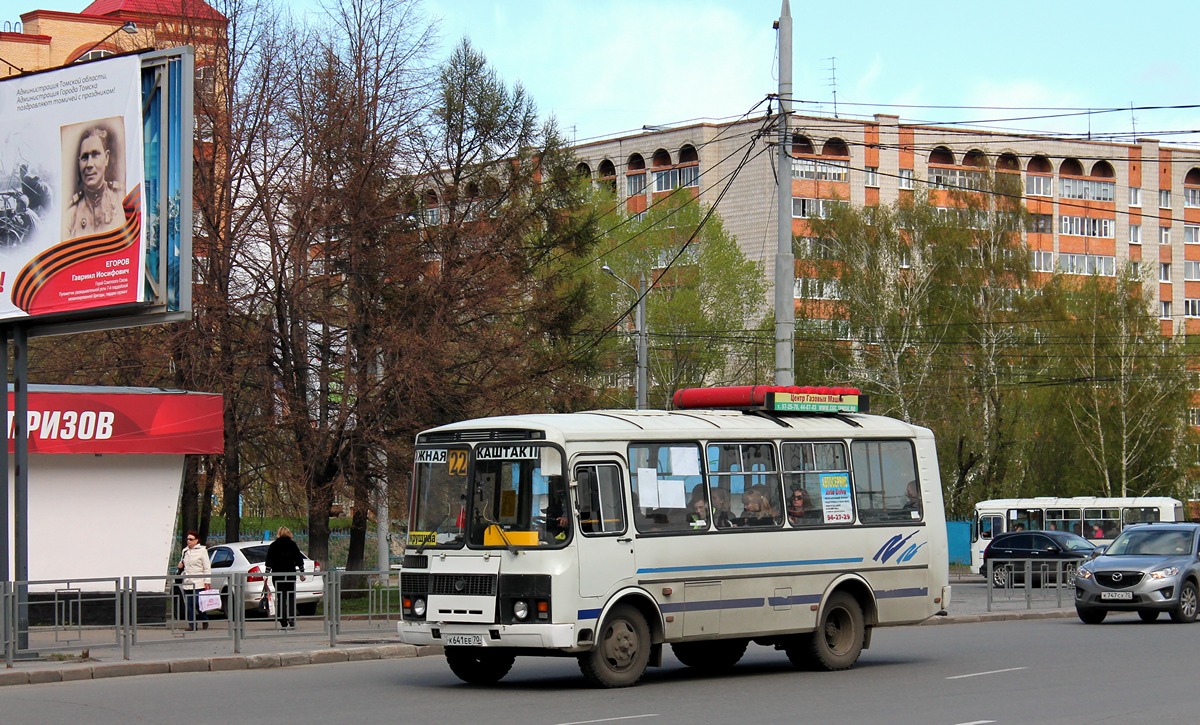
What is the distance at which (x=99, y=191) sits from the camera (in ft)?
60.0

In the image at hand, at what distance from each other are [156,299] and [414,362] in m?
11.6

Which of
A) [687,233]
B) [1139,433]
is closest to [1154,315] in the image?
[1139,433]

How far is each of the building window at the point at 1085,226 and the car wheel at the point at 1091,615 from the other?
68039 millimetres

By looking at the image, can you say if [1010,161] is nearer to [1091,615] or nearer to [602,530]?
[1091,615]

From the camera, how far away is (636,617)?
50.3 feet

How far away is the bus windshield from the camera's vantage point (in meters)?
15.0

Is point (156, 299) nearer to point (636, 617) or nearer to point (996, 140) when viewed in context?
point (636, 617)

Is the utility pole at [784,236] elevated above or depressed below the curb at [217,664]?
above

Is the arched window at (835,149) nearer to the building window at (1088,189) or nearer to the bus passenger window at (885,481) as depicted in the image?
the building window at (1088,189)

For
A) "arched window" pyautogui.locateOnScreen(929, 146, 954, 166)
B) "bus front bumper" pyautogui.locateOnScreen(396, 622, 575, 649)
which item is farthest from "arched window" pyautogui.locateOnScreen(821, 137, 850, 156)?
"bus front bumper" pyautogui.locateOnScreen(396, 622, 575, 649)

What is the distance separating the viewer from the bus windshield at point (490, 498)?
1497 cm

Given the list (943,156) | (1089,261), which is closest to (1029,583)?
(943,156)

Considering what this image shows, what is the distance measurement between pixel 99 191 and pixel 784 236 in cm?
1033

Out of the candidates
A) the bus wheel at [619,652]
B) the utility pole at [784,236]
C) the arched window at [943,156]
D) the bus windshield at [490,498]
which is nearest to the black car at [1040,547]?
the utility pole at [784,236]
